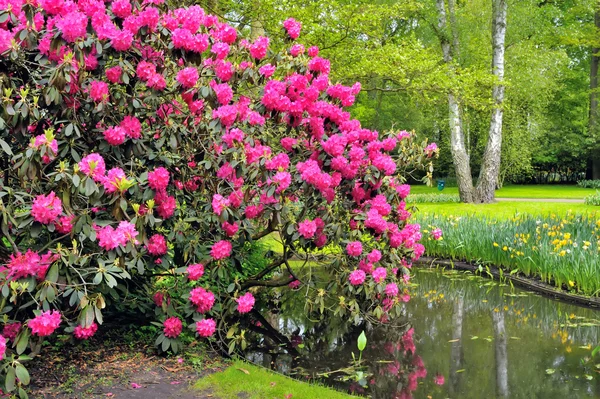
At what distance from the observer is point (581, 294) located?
6.79m

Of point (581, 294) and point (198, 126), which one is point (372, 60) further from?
point (198, 126)

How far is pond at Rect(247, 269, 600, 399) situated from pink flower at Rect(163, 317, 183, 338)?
102 cm

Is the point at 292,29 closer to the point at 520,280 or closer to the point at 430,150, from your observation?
the point at 430,150

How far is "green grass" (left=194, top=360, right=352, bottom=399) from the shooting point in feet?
12.3

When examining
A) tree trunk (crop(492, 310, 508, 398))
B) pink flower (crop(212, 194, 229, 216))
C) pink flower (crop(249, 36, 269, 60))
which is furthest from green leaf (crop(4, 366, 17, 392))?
tree trunk (crop(492, 310, 508, 398))

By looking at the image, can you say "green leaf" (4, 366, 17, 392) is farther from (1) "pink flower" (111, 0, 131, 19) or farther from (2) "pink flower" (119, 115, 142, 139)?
(1) "pink flower" (111, 0, 131, 19)

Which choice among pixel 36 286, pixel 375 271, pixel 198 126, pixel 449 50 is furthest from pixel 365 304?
pixel 449 50

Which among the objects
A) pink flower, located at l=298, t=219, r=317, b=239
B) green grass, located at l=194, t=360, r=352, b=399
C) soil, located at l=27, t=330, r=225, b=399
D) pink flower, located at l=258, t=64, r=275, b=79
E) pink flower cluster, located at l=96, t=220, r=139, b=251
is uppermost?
pink flower, located at l=258, t=64, r=275, b=79

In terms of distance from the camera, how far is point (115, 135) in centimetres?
392

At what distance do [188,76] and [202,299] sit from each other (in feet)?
5.60

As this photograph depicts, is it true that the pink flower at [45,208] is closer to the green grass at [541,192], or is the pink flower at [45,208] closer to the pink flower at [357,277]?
the pink flower at [357,277]

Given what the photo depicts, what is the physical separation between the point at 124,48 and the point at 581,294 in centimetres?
606

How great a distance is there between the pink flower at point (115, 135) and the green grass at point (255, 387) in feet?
6.03

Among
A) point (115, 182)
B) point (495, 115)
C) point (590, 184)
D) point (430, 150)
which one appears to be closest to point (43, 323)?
point (115, 182)
